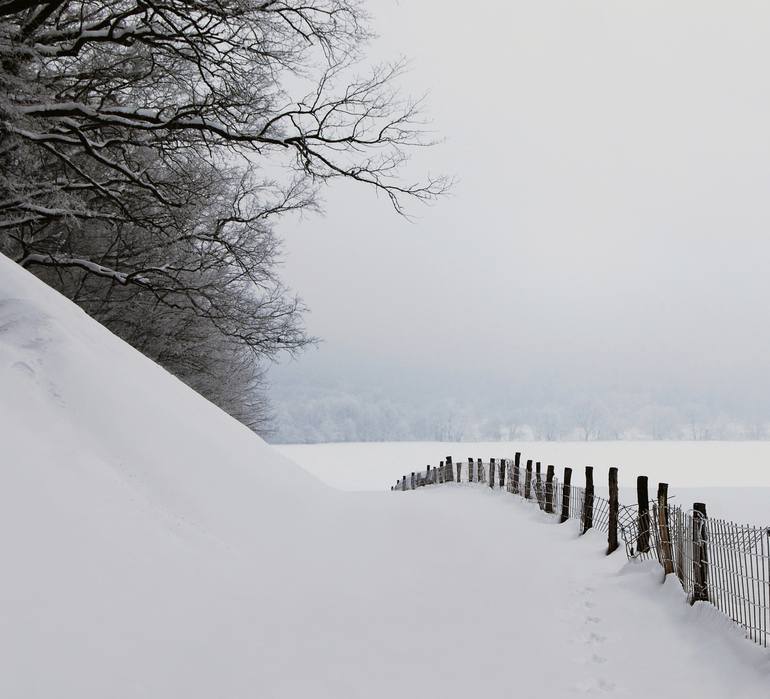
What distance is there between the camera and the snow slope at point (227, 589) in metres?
4.12

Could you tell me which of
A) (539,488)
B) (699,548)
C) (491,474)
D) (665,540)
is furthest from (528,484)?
(699,548)

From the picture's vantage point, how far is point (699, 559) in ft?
20.4

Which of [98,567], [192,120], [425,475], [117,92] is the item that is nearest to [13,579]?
[98,567]

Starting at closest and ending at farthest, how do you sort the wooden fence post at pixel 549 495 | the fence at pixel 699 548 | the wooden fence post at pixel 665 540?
the fence at pixel 699 548 < the wooden fence post at pixel 665 540 < the wooden fence post at pixel 549 495

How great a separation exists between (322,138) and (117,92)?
182 inches

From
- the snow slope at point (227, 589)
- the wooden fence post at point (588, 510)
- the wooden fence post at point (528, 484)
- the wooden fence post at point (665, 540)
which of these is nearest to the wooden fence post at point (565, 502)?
the wooden fence post at point (588, 510)

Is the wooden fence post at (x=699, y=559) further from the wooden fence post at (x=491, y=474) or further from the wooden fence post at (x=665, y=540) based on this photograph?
the wooden fence post at (x=491, y=474)

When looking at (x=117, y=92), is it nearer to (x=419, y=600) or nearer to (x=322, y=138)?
(x=322, y=138)

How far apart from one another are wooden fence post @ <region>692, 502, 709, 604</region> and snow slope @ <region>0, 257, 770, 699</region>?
198mm

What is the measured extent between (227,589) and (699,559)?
4424 mm

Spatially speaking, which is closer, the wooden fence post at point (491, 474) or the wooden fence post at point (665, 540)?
the wooden fence post at point (665, 540)

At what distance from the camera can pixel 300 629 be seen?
5.23 metres

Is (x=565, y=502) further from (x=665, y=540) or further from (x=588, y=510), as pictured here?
(x=665, y=540)

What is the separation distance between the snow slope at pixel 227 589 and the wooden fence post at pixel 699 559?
20cm
